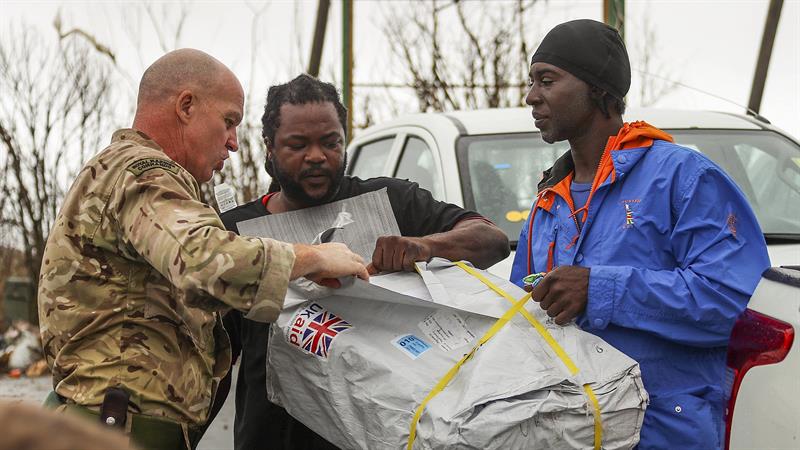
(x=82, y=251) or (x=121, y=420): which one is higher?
(x=82, y=251)

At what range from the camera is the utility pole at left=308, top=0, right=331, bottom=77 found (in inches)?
410

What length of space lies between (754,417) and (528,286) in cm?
68

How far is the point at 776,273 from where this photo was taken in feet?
7.63

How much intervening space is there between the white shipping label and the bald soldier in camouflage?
23cm

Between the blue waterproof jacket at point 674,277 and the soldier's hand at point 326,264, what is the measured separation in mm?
612

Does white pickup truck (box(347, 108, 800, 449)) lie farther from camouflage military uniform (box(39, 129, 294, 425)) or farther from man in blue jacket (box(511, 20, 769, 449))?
camouflage military uniform (box(39, 129, 294, 425))

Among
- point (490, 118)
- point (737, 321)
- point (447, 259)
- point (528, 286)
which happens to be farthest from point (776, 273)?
point (490, 118)

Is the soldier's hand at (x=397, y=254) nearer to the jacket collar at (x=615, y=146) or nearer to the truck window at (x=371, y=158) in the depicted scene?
the jacket collar at (x=615, y=146)

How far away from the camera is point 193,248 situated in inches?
80.0

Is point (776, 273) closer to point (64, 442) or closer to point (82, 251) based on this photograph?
point (82, 251)

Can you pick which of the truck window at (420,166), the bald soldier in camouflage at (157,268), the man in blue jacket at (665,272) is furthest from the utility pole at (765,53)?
the bald soldier in camouflage at (157,268)

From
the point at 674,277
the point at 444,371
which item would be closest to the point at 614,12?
the point at 674,277

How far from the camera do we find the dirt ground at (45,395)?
249 inches

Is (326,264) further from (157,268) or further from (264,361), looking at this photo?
(264,361)
